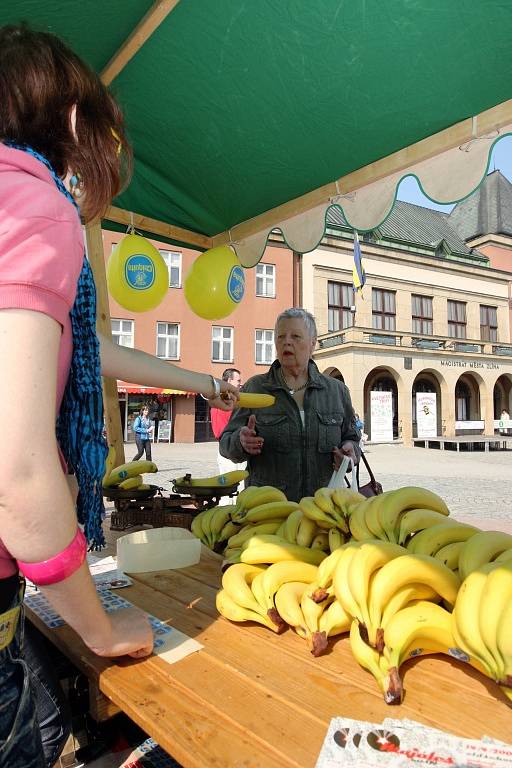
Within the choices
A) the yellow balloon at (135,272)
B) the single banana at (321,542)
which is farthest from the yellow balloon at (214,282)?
the single banana at (321,542)

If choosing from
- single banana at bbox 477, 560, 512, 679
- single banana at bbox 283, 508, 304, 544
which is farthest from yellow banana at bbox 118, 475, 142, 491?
single banana at bbox 477, 560, 512, 679

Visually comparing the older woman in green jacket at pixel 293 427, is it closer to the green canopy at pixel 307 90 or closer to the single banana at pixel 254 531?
the green canopy at pixel 307 90

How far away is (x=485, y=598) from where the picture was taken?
0.97m

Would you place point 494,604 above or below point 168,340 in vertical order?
below

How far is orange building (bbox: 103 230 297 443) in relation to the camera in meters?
22.6

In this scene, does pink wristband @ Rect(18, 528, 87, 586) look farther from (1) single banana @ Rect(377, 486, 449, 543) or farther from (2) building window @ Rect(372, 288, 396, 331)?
(2) building window @ Rect(372, 288, 396, 331)

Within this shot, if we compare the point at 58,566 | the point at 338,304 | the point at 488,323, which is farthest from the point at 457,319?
the point at 58,566

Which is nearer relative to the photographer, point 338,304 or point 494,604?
point 494,604

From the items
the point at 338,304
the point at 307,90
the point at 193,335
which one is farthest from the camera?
the point at 338,304

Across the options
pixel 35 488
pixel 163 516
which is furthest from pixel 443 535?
pixel 163 516

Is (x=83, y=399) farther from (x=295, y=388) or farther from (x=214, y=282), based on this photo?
(x=214, y=282)

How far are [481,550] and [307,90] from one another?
2.46 m

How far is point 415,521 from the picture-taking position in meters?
1.38

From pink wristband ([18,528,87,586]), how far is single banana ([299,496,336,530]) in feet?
2.90
